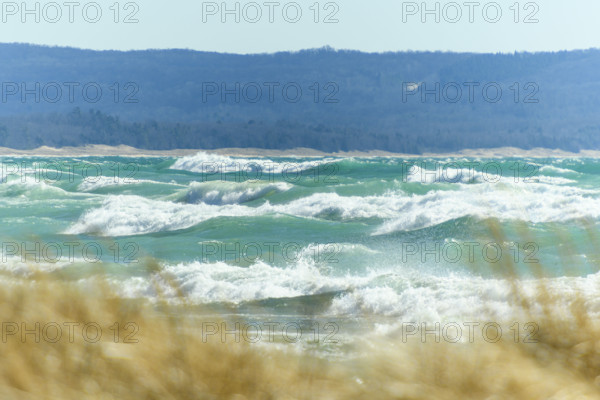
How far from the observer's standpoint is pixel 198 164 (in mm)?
78625

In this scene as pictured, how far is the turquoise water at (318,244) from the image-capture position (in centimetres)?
225

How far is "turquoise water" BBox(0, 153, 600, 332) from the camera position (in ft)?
7.38

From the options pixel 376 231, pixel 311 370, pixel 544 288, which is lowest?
pixel 376 231

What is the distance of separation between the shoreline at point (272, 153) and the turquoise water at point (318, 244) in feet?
382

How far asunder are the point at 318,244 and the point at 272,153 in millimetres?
150546

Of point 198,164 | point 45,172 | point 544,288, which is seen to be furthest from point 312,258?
point 198,164

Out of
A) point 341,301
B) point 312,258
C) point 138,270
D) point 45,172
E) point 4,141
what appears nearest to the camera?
point 341,301

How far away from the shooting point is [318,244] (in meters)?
16.0

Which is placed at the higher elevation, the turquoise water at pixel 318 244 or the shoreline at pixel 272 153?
the shoreline at pixel 272 153

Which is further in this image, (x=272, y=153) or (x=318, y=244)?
(x=272, y=153)

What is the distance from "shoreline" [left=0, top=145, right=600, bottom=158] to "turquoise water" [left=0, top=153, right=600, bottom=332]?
11629 cm

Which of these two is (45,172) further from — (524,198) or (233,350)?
(233,350)

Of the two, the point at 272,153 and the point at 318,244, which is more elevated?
the point at 272,153

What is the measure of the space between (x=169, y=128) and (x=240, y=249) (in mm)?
165208
